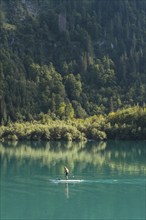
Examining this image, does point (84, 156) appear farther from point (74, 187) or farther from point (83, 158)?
point (74, 187)

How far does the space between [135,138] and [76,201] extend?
386 feet

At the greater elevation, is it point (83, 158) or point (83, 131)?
point (83, 131)

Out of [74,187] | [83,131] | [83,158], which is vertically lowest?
[74,187]

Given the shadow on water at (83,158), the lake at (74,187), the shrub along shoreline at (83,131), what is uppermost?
the shrub along shoreline at (83,131)

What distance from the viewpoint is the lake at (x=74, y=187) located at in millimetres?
70144

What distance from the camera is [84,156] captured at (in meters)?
134

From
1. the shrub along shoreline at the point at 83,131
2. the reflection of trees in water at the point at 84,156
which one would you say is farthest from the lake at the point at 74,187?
the shrub along shoreline at the point at 83,131

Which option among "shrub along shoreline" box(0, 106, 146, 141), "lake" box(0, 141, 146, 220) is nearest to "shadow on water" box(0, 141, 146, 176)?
"lake" box(0, 141, 146, 220)

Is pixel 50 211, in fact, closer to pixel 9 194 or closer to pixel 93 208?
pixel 93 208

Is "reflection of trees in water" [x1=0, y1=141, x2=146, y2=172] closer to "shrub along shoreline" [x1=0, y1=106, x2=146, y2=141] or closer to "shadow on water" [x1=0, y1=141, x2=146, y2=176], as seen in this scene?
"shadow on water" [x1=0, y1=141, x2=146, y2=176]

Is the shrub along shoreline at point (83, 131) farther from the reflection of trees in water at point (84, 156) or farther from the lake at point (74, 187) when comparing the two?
the lake at point (74, 187)

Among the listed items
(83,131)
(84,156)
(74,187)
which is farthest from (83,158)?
(83,131)

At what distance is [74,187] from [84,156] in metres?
47.3

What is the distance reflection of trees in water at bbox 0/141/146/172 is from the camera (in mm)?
116000
